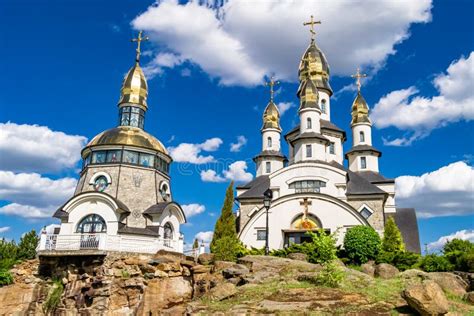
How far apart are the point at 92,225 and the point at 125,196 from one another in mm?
2768

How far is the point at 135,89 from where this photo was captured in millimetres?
31203

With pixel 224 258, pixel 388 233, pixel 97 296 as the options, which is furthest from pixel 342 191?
pixel 97 296

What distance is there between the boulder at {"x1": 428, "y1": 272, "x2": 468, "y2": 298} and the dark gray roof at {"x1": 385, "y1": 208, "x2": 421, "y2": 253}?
15090 millimetres

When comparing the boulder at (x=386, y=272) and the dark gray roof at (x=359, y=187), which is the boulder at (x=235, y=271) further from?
the dark gray roof at (x=359, y=187)

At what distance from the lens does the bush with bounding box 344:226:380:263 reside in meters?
25.1

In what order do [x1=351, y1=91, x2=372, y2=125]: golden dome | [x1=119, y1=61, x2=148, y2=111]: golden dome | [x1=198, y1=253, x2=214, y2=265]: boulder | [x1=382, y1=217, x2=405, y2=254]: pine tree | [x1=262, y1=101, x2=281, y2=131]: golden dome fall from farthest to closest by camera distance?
[x1=262, y1=101, x2=281, y2=131]: golden dome
[x1=351, y1=91, x2=372, y2=125]: golden dome
[x1=119, y1=61, x2=148, y2=111]: golden dome
[x1=382, y1=217, x2=405, y2=254]: pine tree
[x1=198, y1=253, x2=214, y2=265]: boulder

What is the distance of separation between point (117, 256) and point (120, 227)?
3333 millimetres

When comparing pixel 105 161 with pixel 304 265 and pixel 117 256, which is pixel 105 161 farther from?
pixel 304 265

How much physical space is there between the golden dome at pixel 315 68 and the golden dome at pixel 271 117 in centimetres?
405

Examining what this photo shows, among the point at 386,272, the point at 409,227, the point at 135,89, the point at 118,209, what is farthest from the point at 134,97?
the point at 409,227

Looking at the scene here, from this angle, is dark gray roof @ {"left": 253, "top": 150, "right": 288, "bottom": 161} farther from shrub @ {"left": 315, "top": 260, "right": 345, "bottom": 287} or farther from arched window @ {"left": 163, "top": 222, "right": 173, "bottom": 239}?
shrub @ {"left": 315, "top": 260, "right": 345, "bottom": 287}

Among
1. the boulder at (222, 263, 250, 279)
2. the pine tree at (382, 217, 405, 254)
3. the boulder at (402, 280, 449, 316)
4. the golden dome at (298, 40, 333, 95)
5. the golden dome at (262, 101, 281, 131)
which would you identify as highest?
the golden dome at (298, 40, 333, 95)

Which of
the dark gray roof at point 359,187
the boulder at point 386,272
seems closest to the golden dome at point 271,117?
the dark gray roof at point 359,187

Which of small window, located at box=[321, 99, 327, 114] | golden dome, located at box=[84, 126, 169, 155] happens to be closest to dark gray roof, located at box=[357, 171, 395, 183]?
small window, located at box=[321, 99, 327, 114]
